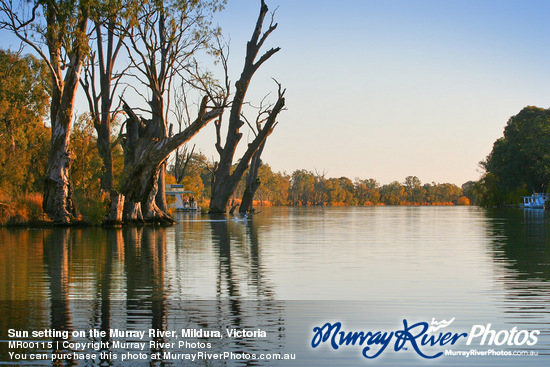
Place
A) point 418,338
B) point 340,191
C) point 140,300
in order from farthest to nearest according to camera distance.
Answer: point 340,191 < point 140,300 < point 418,338

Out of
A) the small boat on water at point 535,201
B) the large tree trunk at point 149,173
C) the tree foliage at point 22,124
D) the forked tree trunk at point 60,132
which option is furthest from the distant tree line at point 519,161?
the forked tree trunk at point 60,132

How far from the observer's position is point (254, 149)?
42.2 meters

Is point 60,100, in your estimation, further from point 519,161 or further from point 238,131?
point 519,161

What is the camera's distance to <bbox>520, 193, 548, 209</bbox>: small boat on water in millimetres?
75544

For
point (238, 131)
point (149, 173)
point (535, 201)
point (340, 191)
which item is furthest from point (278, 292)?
point (340, 191)

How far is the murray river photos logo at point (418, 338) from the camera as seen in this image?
5660 millimetres

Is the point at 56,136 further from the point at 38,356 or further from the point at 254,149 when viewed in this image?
the point at 38,356

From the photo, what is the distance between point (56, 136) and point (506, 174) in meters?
73.8

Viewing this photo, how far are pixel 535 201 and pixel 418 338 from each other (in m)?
79.7

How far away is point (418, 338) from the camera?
5.96 m

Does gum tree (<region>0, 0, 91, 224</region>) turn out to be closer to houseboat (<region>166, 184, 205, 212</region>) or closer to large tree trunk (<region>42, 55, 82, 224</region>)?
large tree trunk (<region>42, 55, 82, 224</region>)

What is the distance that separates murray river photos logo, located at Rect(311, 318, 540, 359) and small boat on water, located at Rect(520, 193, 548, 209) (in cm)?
7282

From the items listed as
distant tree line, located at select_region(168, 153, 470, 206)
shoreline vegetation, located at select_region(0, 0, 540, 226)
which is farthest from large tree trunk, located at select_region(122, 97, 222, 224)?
distant tree line, located at select_region(168, 153, 470, 206)

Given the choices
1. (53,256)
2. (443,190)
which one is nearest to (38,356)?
(53,256)
